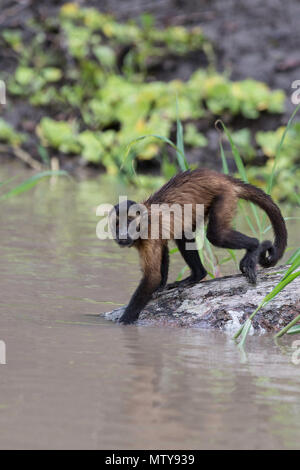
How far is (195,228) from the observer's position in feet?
19.6

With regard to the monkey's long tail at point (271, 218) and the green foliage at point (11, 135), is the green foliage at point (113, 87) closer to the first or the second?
the green foliage at point (11, 135)

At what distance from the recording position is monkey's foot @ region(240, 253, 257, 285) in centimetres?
551

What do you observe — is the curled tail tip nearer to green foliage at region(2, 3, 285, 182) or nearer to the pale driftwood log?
the pale driftwood log

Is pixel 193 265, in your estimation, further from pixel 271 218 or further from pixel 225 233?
pixel 271 218

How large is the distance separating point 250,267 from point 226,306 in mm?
359

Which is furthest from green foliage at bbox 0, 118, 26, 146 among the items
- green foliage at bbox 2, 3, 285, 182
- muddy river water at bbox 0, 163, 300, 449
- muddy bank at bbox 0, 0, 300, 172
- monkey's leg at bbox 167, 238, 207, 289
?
monkey's leg at bbox 167, 238, 207, 289

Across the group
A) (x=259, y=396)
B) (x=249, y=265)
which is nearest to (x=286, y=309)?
(x=249, y=265)

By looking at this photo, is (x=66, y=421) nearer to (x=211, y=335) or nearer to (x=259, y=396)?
(x=259, y=396)

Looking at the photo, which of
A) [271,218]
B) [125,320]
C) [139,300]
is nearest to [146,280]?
[139,300]

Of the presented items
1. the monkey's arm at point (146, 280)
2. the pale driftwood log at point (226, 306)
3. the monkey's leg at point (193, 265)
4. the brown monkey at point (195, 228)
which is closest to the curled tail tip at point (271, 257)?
the brown monkey at point (195, 228)

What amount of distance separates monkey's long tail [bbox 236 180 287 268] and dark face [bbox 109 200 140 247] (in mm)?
1029

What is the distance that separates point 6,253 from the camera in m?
7.74

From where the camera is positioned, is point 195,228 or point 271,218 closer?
point 195,228

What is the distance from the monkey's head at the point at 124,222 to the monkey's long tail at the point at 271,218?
974mm
